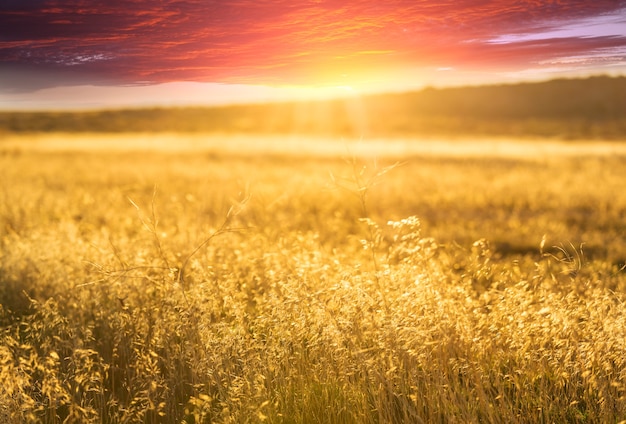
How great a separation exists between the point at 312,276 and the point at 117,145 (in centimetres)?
3520

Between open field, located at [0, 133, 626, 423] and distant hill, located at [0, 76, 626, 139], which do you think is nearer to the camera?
open field, located at [0, 133, 626, 423]

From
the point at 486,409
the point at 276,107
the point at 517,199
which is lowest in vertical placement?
the point at 276,107

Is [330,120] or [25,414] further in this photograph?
[330,120]

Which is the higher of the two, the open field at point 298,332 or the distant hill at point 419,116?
the open field at point 298,332

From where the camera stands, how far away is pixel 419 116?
73438 millimetres

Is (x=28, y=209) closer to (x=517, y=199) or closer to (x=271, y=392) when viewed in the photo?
(x=271, y=392)

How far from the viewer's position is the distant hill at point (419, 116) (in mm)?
58594

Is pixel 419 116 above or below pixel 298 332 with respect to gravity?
below

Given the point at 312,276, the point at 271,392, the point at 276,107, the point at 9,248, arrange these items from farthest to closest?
the point at 276,107
the point at 9,248
the point at 312,276
the point at 271,392

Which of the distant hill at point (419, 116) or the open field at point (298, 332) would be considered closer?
the open field at point (298, 332)

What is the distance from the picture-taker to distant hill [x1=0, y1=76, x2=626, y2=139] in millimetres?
58594

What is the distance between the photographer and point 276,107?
90.8 meters

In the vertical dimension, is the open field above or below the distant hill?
above

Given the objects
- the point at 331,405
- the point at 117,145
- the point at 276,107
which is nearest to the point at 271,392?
the point at 331,405
